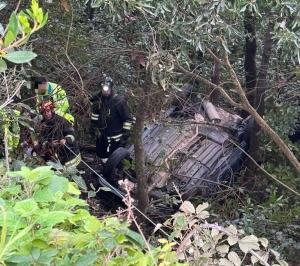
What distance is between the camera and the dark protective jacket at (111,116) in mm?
7086

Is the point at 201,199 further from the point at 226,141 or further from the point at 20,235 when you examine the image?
the point at 20,235

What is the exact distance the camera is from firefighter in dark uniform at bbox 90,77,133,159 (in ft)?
A: 23.1

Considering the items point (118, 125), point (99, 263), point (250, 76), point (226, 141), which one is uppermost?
point (99, 263)

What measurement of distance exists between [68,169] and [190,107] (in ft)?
10.6

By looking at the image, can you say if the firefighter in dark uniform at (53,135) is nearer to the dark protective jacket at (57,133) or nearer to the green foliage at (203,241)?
the dark protective jacket at (57,133)

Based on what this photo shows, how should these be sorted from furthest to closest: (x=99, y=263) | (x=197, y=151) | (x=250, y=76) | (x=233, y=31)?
(x=250, y=76)
(x=197, y=151)
(x=233, y=31)
(x=99, y=263)

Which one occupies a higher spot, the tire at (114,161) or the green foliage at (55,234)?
the green foliage at (55,234)

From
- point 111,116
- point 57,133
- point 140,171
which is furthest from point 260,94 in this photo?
point 57,133

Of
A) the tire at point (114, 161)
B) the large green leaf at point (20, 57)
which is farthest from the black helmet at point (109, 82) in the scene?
the large green leaf at point (20, 57)

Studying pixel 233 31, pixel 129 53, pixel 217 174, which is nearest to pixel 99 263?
pixel 233 31

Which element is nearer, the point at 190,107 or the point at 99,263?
the point at 99,263

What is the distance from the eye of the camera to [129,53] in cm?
533

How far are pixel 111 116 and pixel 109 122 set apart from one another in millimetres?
138

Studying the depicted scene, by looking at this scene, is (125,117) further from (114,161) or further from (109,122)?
(114,161)
